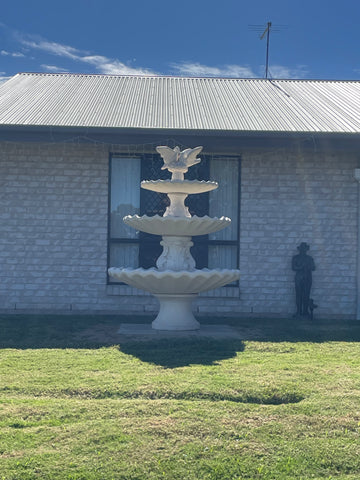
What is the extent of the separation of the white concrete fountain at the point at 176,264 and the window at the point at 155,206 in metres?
2.03

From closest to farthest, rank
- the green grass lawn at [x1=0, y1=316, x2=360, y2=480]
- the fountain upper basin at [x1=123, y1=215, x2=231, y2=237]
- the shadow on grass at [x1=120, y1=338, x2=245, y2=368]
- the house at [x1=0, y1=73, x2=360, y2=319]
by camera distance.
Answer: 1. the green grass lawn at [x1=0, y1=316, x2=360, y2=480]
2. the shadow on grass at [x1=120, y1=338, x2=245, y2=368]
3. the fountain upper basin at [x1=123, y1=215, x2=231, y2=237]
4. the house at [x1=0, y1=73, x2=360, y2=319]

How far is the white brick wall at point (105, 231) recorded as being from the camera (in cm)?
1024

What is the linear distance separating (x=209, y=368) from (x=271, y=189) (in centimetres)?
514

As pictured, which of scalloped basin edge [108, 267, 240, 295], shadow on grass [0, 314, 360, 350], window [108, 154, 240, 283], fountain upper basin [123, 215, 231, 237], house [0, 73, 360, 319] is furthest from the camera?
window [108, 154, 240, 283]

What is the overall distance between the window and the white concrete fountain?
6.65 ft

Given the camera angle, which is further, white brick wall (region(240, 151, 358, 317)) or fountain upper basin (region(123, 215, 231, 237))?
white brick wall (region(240, 151, 358, 317))

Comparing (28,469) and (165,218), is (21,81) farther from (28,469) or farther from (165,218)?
(28,469)

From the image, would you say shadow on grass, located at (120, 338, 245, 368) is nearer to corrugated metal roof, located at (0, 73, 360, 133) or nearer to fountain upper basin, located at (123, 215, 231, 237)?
fountain upper basin, located at (123, 215, 231, 237)

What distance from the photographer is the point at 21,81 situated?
1325cm

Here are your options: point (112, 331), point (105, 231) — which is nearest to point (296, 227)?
point (105, 231)

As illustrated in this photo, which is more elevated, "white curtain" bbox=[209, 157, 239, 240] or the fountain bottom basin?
"white curtain" bbox=[209, 157, 239, 240]

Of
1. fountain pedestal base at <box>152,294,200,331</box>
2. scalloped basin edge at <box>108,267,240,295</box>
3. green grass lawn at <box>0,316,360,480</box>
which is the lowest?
green grass lawn at <box>0,316,360,480</box>

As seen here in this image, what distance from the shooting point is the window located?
409 inches

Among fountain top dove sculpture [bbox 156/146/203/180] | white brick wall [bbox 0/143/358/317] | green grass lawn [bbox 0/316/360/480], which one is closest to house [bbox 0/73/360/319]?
white brick wall [bbox 0/143/358/317]
